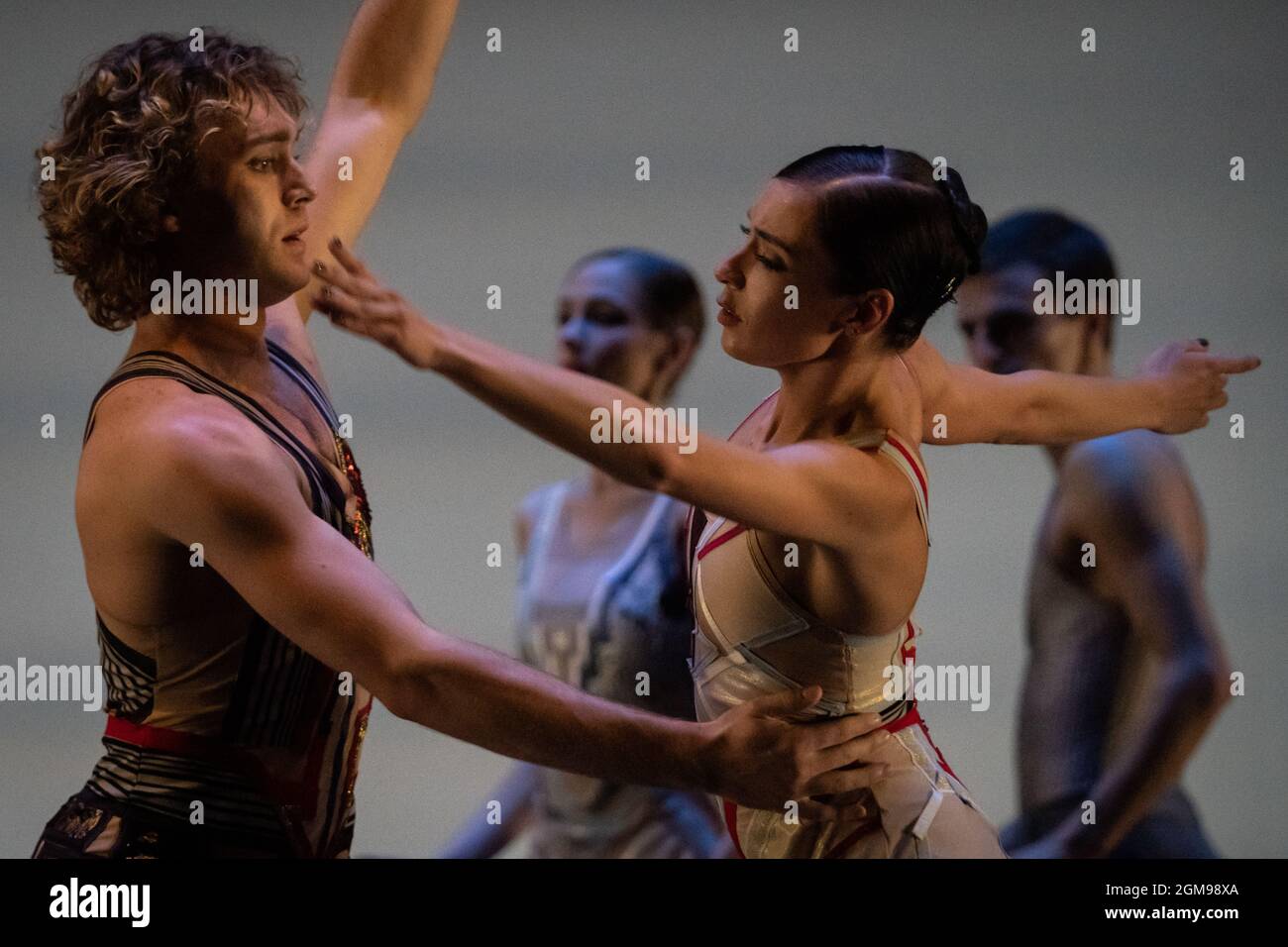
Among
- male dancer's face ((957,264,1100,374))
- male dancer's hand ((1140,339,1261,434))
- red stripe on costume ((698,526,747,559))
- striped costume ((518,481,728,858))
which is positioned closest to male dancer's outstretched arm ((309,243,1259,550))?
red stripe on costume ((698,526,747,559))

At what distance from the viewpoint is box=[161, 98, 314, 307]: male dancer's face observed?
2451 mm

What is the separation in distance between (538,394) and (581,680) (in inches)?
46.4

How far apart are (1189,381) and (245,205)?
68.3 inches

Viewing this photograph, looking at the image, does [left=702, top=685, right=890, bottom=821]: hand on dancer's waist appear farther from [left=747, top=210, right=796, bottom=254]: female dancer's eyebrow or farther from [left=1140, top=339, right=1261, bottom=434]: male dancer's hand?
[left=1140, top=339, right=1261, bottom=434]: male dancer's hand

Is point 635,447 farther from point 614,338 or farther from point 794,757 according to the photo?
point 614,338

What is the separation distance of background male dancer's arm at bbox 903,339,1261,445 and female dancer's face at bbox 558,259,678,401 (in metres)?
0.72

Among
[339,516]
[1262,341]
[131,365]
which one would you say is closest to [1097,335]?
[1262,341]

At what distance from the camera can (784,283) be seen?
2553mm

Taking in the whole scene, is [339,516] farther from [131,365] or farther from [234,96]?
[234,96]

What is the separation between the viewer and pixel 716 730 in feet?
7.96

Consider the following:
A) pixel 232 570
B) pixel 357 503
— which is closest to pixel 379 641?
pixel 232 570

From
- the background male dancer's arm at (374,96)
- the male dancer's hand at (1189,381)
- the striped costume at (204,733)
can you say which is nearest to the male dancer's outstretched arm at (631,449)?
the striped costume at (204,733)

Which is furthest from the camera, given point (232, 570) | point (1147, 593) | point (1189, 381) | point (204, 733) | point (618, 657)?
point (1147, 593)

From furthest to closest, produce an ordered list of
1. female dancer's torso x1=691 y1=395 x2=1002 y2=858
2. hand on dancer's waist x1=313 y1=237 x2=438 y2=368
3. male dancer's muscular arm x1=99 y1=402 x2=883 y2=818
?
female dancer's torso x1=691 y1=395 x2=1002 y2=858, male dancer's muscular arm x1=99 y1=402 x2=883 y2=818, hand on dancer's waist x1=313 y1=237 x2=438 y2=368
